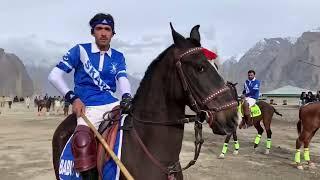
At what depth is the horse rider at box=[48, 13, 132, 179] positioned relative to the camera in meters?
4.92

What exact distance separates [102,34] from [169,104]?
45.8 inches

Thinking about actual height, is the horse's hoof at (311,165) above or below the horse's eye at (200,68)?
below

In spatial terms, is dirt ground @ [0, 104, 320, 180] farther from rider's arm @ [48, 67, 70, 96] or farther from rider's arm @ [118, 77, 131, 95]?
rider's arm @ [48, 67, 70, 96]

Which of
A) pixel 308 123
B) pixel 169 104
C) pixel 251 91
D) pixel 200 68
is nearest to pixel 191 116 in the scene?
pixel 169 104

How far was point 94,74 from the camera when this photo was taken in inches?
194

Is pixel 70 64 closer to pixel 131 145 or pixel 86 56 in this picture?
pixel 86 56

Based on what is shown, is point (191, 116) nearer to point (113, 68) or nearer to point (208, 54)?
point (208, 54)

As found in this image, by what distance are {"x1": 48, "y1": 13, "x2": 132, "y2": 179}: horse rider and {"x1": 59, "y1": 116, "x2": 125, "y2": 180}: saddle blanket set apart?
34 centimetres

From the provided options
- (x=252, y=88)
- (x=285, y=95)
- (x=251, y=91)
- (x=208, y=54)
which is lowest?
(x=285, y=95)

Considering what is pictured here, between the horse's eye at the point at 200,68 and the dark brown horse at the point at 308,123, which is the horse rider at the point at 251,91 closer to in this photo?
the dark brown horse at the point at 308,123

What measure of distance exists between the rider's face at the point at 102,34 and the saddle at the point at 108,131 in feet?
2.36

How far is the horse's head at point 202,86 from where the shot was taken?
4.11m

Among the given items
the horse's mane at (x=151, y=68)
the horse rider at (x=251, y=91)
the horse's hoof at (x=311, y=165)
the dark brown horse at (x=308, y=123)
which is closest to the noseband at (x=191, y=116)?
the horse's mane at (x=151, y=68)

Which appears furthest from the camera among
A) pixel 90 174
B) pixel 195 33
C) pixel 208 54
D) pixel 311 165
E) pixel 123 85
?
pixel 311 165
